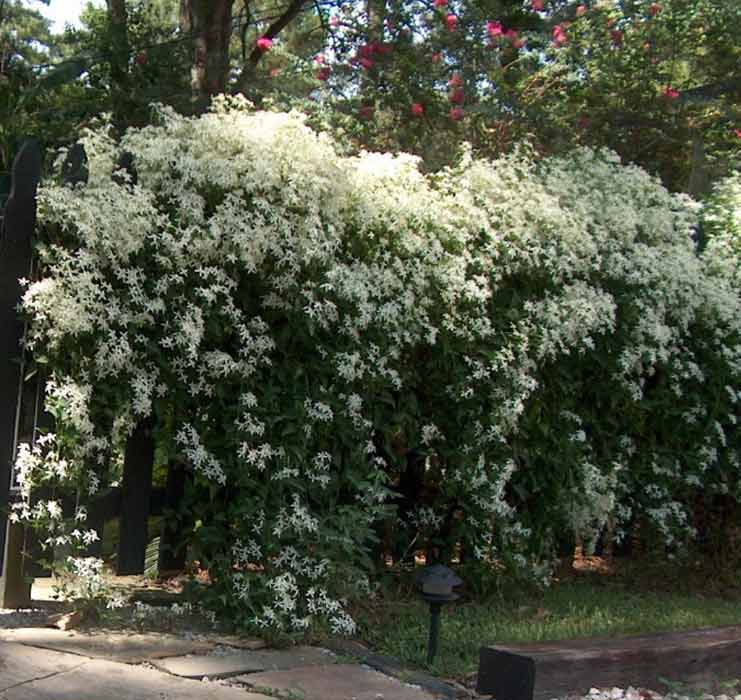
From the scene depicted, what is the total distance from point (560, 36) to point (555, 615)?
685 cm

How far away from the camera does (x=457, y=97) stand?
33.6 ft

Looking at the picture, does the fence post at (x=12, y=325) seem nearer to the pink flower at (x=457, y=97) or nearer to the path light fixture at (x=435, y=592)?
the path light fixture at (x=435, y=592)

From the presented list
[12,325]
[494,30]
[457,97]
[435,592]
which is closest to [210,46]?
[457,97]

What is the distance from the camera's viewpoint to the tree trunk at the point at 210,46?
33.9 feet

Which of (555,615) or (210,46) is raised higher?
(210,46)

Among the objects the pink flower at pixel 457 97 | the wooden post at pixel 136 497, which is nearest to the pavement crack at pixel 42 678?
the wooden post at pixel 136 497

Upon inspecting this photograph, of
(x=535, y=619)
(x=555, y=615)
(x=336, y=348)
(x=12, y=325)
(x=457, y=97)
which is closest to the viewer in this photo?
(x=12, y=325)

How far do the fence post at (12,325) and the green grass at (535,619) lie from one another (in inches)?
62.6

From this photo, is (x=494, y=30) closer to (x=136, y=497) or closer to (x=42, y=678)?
(x=136, y=497)

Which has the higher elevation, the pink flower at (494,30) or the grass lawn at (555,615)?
the pink flower at (494,30)

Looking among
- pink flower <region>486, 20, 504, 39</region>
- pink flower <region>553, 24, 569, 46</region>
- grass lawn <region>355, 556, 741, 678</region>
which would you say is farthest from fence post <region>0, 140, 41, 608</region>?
pink flower <region>553, 24, 569, 46</region>

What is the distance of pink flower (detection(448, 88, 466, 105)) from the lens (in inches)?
404

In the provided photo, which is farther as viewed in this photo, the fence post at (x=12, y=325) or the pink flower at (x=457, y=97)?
the pink flower at (x=457, y=97)

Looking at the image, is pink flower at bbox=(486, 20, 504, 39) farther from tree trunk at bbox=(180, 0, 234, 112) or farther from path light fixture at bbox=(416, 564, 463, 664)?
path light fixture at bbox=(416, 564, 463, 664)
